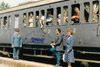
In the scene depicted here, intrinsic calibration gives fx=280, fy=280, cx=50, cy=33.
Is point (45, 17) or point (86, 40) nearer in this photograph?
point (86, 40)

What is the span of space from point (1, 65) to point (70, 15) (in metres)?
4.26

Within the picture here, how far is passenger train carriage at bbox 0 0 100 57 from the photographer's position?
1189cm

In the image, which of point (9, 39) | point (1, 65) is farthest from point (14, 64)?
A: point (9, 39)

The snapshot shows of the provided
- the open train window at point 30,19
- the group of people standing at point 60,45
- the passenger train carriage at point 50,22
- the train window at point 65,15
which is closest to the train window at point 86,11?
the passenger train carriage at point 50,22

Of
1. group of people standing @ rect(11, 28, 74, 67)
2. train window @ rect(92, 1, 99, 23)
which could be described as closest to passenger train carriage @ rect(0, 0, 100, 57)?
train window @ rect(92, 1, 99, 23)

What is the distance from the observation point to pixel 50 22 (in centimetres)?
1482

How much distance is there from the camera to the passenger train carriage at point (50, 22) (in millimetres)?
11891

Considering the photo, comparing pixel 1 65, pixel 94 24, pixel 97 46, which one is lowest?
pixel 1 65

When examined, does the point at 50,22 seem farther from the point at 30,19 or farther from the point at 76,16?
the point at 76,16

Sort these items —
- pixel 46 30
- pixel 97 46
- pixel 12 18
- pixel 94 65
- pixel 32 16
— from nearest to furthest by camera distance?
1. pixel 97 46
2. pixel 94 65
3. pixel 46 30
4. pixel 32 16
5. pixel 12 18

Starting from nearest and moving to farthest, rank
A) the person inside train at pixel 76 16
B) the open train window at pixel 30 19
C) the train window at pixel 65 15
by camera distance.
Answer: the person inside train at pixel 76 16 → the train window at pixel 65 15 → the open train window at pixel 30 19

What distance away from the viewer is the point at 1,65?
552 inches

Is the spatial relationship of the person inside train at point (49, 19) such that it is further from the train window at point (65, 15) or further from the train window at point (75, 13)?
the train window at point (75, 13)

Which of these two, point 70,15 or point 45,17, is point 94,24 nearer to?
point 70,15
